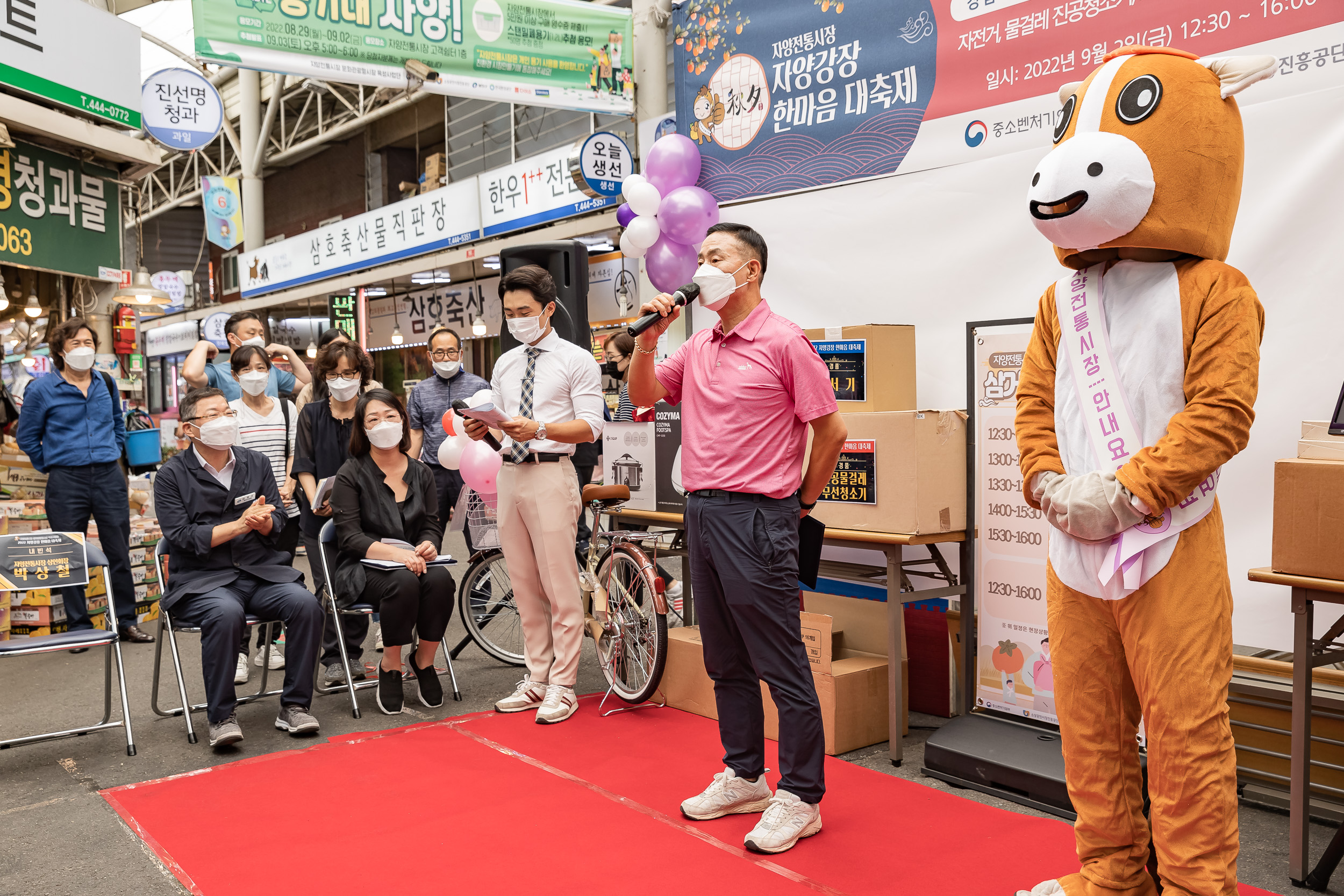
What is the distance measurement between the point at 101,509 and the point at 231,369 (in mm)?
1236

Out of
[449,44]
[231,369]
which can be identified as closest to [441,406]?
[231,369]

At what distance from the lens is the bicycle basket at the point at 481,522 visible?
5230mm

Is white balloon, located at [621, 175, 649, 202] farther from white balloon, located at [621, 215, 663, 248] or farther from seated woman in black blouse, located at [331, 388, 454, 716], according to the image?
seated woman in black blouse, located at [331, 388, 454, 716]

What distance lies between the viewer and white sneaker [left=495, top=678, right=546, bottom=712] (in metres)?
4.33

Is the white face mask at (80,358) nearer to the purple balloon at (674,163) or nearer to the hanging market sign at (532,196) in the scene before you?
the purple balloon at (674,163)

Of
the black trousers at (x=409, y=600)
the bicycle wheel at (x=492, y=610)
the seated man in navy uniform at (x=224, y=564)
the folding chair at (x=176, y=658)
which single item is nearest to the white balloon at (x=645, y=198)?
the bicycle wheel at (x=492, y=610)

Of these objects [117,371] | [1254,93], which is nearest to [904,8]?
[1254,93]

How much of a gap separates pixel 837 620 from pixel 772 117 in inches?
101

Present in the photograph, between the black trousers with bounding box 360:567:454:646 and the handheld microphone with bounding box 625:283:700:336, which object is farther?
the black trousers with bounding box 360:567:454:646

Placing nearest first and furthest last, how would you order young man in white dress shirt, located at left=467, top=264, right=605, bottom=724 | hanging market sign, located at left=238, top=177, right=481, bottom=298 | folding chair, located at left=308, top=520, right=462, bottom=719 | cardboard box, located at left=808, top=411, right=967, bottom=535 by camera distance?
1. cardboard box, located at left=808, top=411, right=967, bottom=535
2. young man in white dress shirt, located at left=467, top=264, right=605, bottom=724
3. folding chair, located at left=308, top=520, right=462, bottom=719
4. hanging market sign, located at left=238, top=177, right=481, bottom=298

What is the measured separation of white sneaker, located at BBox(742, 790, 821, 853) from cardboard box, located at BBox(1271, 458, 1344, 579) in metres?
1.49

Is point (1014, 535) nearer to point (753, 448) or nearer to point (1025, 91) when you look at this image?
point (753, 448)

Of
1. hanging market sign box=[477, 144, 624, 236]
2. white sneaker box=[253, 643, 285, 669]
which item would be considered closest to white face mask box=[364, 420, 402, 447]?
white sneaker box=[253, 643, 285, 669]

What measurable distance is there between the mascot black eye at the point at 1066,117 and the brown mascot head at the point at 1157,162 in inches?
3.2
